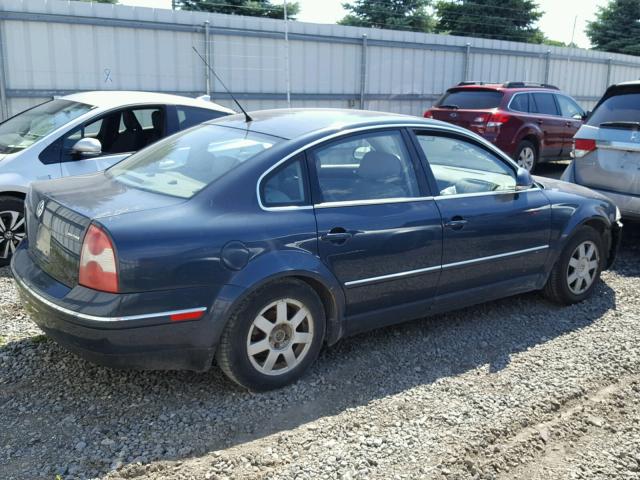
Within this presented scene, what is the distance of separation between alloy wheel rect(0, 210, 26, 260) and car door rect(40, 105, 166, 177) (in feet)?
1.83

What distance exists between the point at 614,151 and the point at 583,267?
199 centimetres

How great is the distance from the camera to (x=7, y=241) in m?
5.94

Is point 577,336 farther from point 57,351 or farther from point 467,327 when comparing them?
point 57,351

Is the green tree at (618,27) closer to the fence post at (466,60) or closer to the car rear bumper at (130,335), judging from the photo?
the fence post at (466,60)

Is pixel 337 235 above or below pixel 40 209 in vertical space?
below

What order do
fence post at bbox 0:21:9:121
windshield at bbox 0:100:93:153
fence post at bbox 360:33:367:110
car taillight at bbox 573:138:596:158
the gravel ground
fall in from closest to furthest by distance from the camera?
1. the gravel ground
2. windshield at bbox 0:100:93:153
3. car taillight at bbox 573:138:596:158
4. fence post at bbox 0:21:9:121
5. fence post at bbox 360:33:367:110

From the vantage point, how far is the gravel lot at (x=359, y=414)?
3.14 meters

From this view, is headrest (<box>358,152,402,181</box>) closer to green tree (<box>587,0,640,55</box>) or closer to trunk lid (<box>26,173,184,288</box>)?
trunk lid (<box>26,173,184,288</box>)

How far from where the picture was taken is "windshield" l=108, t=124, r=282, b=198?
3.80 metres

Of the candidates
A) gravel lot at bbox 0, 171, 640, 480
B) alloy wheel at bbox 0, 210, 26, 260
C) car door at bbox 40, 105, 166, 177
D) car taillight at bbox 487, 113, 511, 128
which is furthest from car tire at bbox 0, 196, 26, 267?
car taillight at bbox 487, 113, 511, 128

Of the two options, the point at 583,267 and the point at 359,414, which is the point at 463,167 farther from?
the point at 359,414

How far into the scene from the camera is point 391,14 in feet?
110

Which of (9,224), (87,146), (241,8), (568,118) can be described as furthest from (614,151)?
Answer: (241,8)

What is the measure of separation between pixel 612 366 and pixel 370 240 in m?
1.84
